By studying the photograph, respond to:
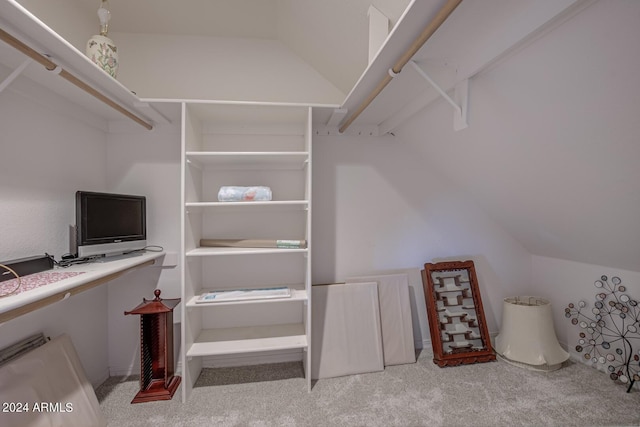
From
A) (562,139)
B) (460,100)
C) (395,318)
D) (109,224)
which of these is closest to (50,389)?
(109,224)

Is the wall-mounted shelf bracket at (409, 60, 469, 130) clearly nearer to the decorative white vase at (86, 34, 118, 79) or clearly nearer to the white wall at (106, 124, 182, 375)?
the decorative white vase at (86, 34, 118, 79)

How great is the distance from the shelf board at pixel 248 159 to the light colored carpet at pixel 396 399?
156 cm

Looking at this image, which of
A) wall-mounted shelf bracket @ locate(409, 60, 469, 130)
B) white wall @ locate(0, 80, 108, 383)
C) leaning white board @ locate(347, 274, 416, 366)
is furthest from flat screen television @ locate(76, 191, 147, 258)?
wall-mounted shelf bracket @ locate(409, 60, 469, 130)

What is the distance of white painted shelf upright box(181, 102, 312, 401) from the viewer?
2055mm

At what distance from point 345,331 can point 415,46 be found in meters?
1.90

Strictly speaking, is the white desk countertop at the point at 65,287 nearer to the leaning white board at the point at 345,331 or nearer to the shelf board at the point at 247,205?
the shelf board at the point at 247,205

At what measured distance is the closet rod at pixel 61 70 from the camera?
1047 mm

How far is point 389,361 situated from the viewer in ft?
7.38

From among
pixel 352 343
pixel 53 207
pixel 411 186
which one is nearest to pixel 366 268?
pixel 352 343

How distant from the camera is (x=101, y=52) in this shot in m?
1.57

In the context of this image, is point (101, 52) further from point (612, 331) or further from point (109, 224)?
point (612, 331)

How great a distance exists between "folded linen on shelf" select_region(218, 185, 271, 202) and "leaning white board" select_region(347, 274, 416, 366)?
994 millimetres

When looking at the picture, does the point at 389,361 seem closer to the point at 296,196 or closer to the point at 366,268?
the point at 366,268

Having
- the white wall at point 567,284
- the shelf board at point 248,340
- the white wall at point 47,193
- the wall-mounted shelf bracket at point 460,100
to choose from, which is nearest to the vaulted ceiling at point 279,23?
the wall-mounted shelf bracket at point 460,100
